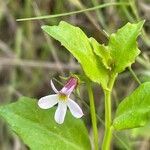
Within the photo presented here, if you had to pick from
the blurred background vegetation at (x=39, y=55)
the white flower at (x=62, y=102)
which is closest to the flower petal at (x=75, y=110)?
the white flower at (x=62, y=102)

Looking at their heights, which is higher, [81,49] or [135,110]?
[81,49]

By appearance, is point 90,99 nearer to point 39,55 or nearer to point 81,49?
point 81,49

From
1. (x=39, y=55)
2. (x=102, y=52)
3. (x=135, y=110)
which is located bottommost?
(x=135, y=110)

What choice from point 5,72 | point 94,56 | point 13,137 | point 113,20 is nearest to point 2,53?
point 5,72

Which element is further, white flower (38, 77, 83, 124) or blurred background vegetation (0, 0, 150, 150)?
blurred background vegetation (0, 0, 150, 150)

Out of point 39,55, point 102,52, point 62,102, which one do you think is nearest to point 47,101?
point 62,102

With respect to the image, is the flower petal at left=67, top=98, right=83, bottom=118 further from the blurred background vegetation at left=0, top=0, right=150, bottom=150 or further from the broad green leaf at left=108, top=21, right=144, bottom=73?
the blurred background vegetation at left=0, top=0, right=150, bottom=150

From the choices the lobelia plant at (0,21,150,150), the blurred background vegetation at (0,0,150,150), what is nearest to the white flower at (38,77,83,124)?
the lobelia plant at (0,21,150,150)
